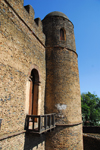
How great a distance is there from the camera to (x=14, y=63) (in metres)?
5.71

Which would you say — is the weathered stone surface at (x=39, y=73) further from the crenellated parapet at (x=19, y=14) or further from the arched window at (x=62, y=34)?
the arched window at (x=62, y=34)

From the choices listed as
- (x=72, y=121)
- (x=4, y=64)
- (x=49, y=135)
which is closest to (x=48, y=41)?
(x=4, y=64)

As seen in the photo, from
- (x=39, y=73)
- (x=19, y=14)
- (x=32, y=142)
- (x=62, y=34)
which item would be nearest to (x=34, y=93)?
(x=39, y=73)

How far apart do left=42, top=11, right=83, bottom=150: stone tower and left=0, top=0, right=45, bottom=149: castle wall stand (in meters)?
1.59

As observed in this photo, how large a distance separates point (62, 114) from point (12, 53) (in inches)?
207

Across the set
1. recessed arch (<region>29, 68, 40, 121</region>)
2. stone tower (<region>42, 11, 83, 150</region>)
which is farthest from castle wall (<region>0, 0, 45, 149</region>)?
stone tower (<region>42, 11, 83, 150</region>)

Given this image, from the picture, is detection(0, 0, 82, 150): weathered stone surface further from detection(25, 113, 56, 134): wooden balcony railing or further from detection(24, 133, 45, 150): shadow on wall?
detection(25, 113, 56, 134): wooden balcony railing

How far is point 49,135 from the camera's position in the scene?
312 inches

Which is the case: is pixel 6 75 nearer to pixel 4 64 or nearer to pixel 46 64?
pixel 4 64

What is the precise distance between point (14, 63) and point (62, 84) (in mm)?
4225

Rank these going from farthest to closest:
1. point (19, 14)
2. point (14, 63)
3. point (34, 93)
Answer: point (34, 93) < point (19, 14) < point (14, 63)

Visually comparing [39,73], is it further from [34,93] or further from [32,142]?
[32,142]

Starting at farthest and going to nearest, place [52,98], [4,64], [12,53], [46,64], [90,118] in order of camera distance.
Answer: [90,118] < [46,64] < [52,98] < [12,53] < [4,64]

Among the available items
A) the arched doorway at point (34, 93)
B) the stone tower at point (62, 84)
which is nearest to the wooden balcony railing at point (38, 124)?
the arched doorway at point (34, 93)
